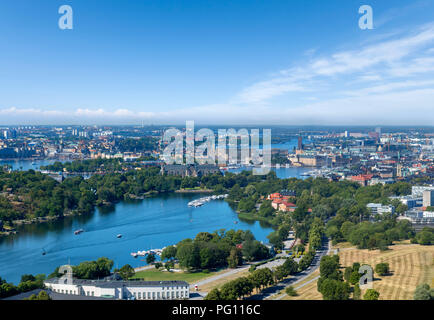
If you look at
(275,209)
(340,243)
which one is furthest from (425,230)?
(275,209)

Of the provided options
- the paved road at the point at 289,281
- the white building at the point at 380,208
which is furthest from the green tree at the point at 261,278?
the white building at the point at 380,208

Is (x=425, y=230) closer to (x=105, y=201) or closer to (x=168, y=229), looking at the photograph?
(x=168, y=229)

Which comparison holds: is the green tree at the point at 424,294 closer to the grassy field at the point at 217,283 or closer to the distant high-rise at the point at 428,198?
the grassy field at the point at 217,283

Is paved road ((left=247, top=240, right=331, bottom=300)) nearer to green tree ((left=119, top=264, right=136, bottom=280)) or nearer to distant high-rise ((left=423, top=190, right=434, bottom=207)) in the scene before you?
green tree ((left=119, top=264, right=136, bottom=280))

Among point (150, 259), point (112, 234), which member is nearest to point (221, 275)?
point (150, 259)

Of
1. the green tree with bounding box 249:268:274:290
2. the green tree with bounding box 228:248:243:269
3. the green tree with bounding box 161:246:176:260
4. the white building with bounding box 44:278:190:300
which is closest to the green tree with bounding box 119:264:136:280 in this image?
the white building with bounding box 44:278:190:300
